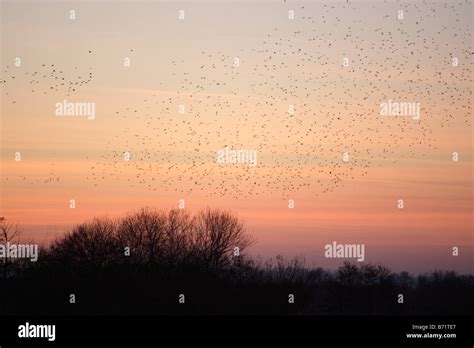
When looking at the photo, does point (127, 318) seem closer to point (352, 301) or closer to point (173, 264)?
point (173, 264)

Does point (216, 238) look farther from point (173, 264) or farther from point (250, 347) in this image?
point (250, 347)

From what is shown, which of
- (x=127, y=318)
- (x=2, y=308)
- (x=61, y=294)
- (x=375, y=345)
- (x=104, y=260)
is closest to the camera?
(x=375, y=345)

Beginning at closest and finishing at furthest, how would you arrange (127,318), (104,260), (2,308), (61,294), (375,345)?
1. (375,345)
2. (127,318)
3. (2,308)
4. (61,294)
5. (104,260)

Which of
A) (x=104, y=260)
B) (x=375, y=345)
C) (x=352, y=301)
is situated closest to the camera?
(x=375, y=345)

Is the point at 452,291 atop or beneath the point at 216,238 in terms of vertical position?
beneath

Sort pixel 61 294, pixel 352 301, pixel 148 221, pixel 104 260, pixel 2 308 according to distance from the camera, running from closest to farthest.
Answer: pixel 2 308, pixel 61 294, pixel 104 260, pixel 148 221, pixel 352 301

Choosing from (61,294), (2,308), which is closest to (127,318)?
(2,308)

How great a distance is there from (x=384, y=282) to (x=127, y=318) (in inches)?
2291

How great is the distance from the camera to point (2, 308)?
207 ft

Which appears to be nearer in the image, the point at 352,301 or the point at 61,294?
the point at 61,294

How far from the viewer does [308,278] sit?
8350 centimetres

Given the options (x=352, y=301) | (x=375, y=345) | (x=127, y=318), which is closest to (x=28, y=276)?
(x=352, y=301)

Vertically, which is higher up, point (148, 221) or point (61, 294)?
point (148, 221)

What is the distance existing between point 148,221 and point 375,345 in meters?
51.5
